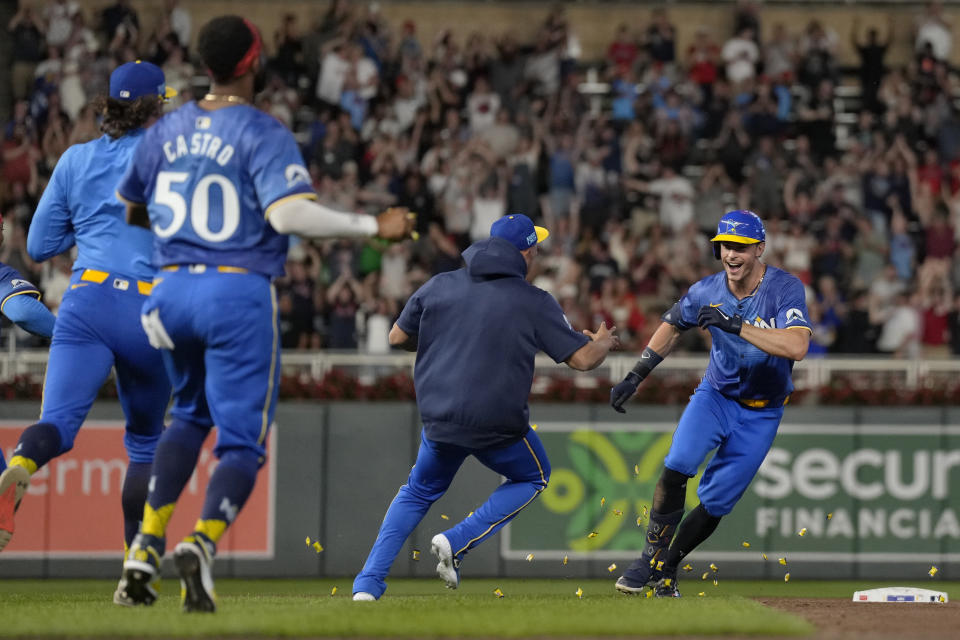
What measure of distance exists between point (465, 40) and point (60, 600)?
14.0 meters

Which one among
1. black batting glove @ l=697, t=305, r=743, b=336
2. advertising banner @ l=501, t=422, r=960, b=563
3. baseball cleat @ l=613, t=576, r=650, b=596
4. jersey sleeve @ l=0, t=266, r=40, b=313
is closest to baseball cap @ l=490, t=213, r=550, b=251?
black batting glove @ l=697, t=305, r=743, b=336

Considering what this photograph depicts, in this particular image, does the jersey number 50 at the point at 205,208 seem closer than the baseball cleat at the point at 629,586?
Yes

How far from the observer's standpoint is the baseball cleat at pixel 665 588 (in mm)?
9039

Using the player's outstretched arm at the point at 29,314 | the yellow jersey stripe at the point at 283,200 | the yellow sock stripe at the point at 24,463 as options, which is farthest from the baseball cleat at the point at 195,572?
the player's outstretched arm at the point at 29,314

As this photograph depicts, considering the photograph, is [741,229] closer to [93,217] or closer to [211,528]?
[93,217]

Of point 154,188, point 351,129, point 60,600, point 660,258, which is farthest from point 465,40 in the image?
point 154,188

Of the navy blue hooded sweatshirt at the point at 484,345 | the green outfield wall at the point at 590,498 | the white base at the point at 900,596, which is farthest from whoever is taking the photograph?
the green outfield wall at the point at 590,498

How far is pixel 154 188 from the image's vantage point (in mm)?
6660

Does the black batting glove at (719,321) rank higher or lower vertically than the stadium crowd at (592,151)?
lower

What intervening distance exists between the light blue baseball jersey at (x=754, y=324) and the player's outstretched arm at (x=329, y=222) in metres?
2.93

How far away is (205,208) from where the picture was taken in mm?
6484

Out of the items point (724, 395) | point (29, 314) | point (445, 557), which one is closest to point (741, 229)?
point (724, 395)

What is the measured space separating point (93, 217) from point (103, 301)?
512 mm

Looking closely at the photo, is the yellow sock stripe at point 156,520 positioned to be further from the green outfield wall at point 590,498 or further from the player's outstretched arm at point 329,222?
the green outfield wall at point 590,498
